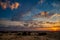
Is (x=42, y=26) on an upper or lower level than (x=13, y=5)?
lower

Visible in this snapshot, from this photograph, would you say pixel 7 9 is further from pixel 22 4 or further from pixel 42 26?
pixel 42 26

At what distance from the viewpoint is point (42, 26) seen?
454cm

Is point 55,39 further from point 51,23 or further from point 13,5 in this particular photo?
point 13,5

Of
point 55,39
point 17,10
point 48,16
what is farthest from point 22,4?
point 55,39

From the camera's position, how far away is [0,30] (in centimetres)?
453

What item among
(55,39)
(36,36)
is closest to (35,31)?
(36,36)

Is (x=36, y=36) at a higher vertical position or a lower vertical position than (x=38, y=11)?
lower

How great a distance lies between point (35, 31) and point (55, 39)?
1.20 feet

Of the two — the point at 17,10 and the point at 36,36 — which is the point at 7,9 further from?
the point at 36,36

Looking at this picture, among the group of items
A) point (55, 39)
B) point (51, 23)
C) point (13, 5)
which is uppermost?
point (13, 5)

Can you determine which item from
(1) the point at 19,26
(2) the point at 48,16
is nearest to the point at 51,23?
(2) the point at 48,16

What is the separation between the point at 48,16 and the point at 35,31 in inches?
13.3

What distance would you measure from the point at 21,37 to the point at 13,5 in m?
0.56

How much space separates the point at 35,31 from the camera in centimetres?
455
